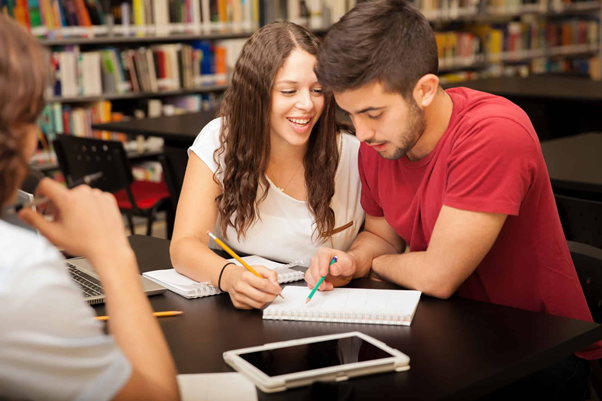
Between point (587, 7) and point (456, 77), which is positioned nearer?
point (456, 77)

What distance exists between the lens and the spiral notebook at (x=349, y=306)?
1.23m

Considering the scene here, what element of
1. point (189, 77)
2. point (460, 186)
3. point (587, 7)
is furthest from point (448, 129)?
point (587, 7)

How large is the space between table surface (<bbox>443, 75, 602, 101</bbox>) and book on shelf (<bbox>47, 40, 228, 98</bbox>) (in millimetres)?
1814

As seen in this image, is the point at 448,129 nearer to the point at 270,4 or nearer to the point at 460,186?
the point at 460,186

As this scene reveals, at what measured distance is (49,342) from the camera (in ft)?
2.31

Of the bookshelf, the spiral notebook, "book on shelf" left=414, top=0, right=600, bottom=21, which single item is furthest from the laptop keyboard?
"book on shelf" left=414, top=0, right=600, bottom=21

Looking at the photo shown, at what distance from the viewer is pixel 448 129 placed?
57.9 inches

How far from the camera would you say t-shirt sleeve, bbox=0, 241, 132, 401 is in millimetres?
687

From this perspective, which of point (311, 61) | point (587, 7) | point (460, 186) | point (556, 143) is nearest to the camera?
point (460, 186)

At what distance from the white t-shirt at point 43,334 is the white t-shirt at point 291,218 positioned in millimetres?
1035

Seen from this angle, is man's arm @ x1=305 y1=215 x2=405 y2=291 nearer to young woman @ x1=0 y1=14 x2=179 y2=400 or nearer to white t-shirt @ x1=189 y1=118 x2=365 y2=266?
white t-shirt @ x1=189 y1=118 x2=365 y2=266

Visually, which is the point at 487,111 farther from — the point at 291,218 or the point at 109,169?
the point at 109,169

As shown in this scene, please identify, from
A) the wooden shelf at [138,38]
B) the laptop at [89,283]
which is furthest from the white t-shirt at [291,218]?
the wooden shelf at [138,38]

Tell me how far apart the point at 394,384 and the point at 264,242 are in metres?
0.84
